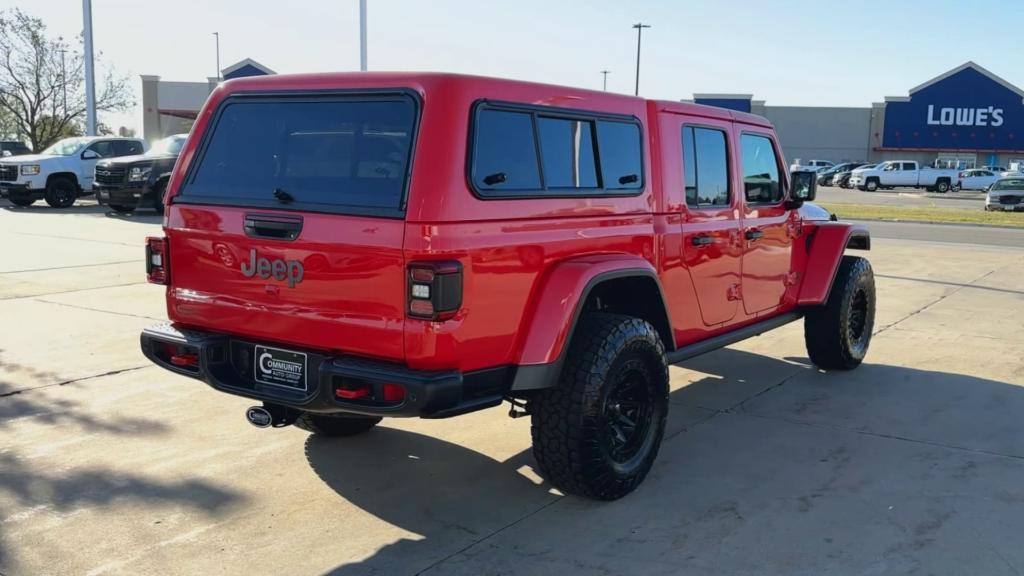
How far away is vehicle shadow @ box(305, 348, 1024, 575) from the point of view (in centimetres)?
379

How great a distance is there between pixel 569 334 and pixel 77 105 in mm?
41048

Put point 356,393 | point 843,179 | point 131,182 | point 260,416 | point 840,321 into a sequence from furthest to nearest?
point 843,179 → point 131,182 → point 840,321 → point 260,416 → point 356,393

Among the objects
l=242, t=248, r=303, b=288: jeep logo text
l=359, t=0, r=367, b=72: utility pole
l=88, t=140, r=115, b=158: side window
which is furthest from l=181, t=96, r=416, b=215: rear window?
l=359, t=0, r=367, b=72: utility pole

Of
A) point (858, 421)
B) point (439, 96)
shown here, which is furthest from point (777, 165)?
point (439, 96)

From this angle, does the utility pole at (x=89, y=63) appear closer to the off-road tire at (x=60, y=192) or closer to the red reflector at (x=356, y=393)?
the off-road tire at (x=60, y=192)

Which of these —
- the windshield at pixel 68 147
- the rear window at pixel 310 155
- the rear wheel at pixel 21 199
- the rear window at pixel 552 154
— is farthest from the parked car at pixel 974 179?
the rear window at pixel 310 155

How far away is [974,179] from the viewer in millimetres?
47906

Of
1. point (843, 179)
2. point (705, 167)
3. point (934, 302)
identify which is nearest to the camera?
point (705, 167)

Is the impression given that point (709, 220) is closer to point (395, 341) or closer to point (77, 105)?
point (395, 341)

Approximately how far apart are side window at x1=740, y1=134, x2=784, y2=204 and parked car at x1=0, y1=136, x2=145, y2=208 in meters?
18.3

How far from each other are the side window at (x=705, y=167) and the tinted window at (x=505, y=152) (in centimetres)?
135

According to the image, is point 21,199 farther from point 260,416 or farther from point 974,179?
point 974,179

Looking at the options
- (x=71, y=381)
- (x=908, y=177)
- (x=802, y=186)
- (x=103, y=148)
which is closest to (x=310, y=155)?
(x=71, y=381)

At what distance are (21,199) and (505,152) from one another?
20.8 meters
